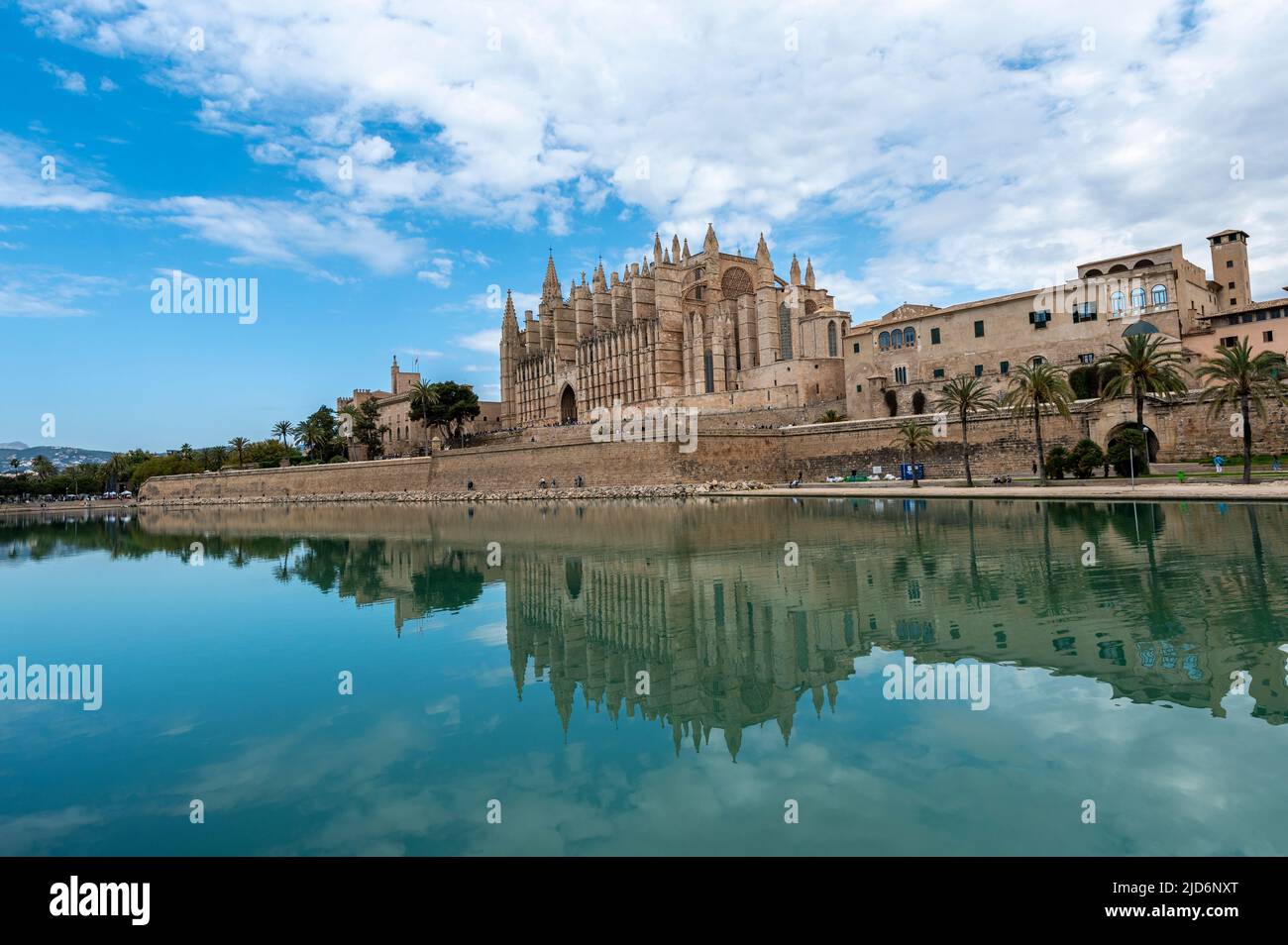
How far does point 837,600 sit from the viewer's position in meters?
11.9

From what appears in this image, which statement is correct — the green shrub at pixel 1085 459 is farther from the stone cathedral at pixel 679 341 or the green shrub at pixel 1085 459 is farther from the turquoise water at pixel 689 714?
the stone cathedral at pixel 679 341

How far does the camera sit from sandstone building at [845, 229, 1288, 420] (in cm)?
4188

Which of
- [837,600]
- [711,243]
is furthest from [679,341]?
[837,600]

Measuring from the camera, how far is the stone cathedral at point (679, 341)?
58.1 meters

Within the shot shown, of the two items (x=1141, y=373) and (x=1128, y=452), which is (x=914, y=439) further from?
(x=1141, y=373)

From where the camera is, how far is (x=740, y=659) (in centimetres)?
888

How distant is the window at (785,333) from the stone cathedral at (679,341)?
9 cm

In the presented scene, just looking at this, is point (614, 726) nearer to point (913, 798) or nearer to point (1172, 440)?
point (913, 798)

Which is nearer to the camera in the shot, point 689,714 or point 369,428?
point 689,714

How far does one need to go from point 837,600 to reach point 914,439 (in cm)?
3228

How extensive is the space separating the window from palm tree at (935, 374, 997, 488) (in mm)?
13429

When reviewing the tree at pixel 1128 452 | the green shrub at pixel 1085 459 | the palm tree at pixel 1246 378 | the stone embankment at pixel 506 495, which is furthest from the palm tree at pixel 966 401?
the stone embankment at pixel 506 495
